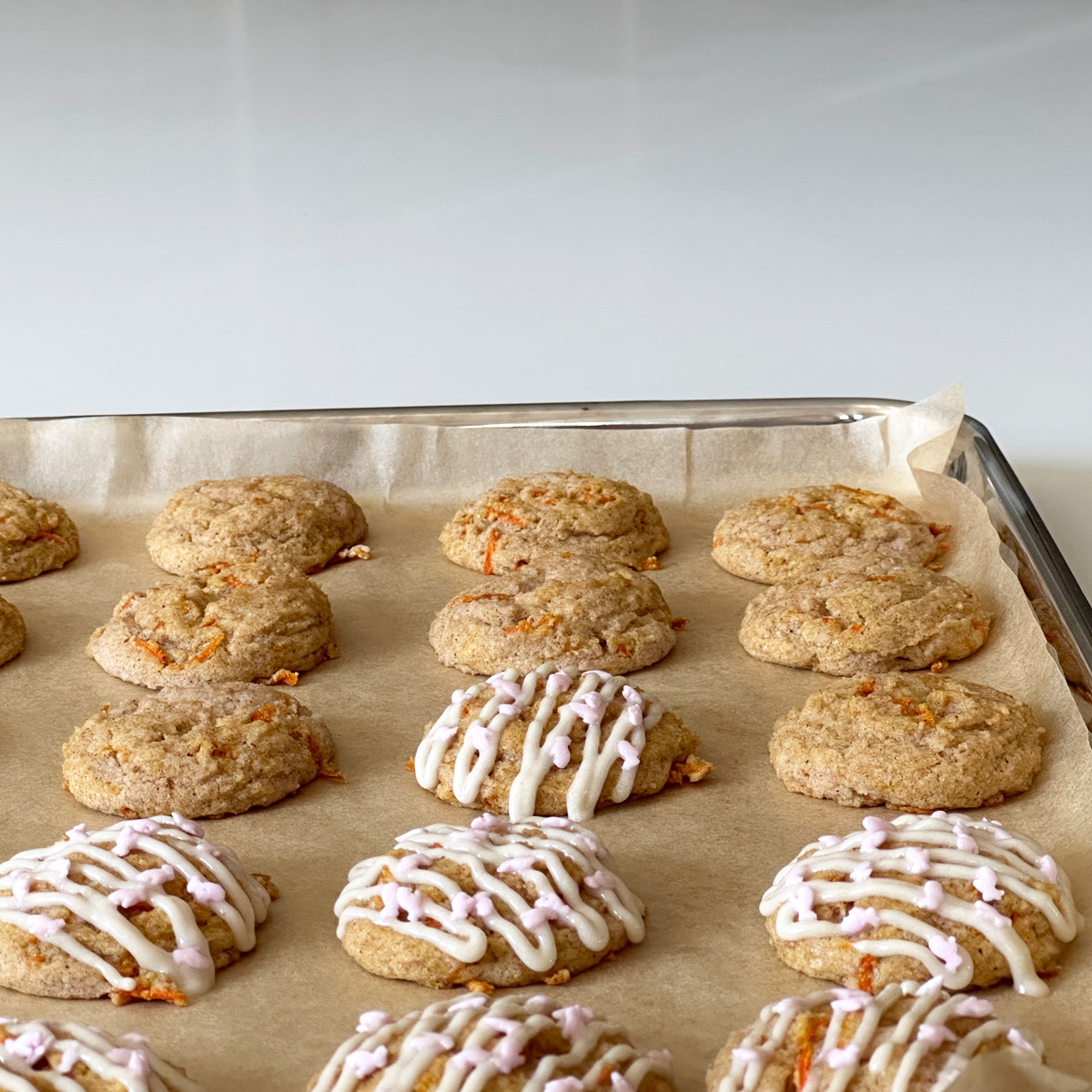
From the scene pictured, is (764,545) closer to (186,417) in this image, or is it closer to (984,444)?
(984,444)

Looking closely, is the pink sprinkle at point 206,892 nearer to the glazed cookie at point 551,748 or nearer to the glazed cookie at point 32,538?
the glazed cookie at point 551,748

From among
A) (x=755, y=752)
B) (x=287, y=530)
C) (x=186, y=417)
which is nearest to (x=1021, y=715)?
(x=755, y=752)

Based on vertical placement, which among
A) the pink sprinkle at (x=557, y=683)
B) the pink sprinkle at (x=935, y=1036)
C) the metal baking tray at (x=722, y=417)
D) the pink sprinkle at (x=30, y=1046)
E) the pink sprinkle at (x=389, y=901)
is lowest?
the pink sprinkle at (x=30, y=1046)

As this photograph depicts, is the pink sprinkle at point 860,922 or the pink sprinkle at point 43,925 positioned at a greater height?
the pink sprinkle at point 860,922

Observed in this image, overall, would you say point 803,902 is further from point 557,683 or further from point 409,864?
point 557,683

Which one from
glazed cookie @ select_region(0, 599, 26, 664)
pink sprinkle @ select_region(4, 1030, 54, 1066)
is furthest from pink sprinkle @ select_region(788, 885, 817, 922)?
glazed cookie @ select_region(0, 599, 26, 664)

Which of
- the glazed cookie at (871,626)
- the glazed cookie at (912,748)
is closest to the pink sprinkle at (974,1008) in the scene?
the glazed cookie at (912,748)
